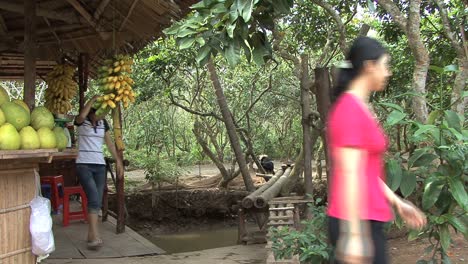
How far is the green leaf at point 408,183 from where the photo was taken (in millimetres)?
3238

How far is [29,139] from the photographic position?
10.8 feet

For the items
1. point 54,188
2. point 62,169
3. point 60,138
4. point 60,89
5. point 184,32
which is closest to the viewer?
point 184,32

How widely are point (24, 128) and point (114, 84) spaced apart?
1.17 metres

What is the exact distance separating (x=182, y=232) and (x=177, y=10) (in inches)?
305

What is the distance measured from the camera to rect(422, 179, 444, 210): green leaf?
3186 millimetres

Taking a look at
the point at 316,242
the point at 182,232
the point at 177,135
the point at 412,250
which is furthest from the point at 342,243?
the point at 177,135

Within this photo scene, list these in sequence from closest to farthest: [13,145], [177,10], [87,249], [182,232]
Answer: [13,145]
[177,10]
[87,249]
[182,232]

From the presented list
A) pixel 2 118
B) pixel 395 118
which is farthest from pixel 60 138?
pixel 395 118

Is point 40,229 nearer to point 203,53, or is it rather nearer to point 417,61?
point 203,53

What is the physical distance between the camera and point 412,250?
5.30m

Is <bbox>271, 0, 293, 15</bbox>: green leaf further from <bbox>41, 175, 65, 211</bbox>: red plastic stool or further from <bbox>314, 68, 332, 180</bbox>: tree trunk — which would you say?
<bbox>41, 175, 65, 211</bbox>: red plastic stool

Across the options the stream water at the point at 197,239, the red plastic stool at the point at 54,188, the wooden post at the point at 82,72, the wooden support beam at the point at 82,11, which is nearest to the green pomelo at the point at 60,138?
the wooden support beam at the point at 82,11

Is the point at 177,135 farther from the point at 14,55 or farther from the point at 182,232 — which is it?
the point at 14,55

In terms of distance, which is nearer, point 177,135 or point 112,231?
point 112,231
